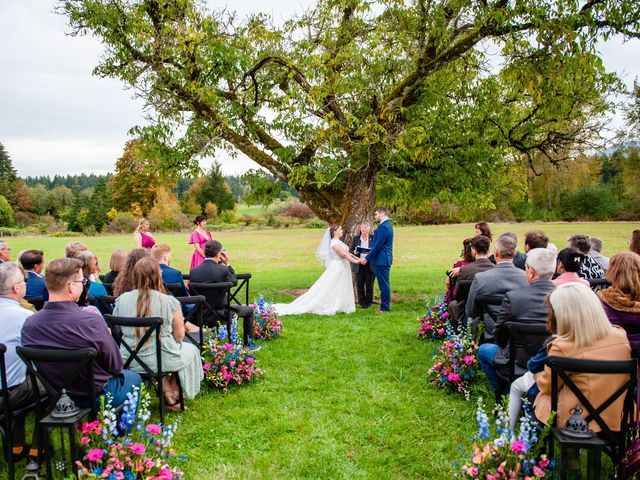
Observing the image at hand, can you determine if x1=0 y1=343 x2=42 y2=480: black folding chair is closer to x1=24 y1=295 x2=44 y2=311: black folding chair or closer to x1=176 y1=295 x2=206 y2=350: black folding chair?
x1=176 y1=295 x2=206 y2=350: black folding chair

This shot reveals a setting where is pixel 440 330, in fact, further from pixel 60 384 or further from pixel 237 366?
pixel 60 384

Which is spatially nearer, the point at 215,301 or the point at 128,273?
the point at 128,273

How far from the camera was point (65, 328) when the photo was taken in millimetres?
3910

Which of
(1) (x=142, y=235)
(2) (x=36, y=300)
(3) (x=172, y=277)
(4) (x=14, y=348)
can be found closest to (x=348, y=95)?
(1) (x=142, y=235)

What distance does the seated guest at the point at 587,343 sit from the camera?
134 inches

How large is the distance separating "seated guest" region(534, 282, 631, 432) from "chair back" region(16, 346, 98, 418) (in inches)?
134

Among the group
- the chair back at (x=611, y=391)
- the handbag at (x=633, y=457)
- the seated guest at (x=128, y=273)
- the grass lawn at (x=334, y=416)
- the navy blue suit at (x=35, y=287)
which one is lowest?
the grass lawn at (x=334, y=416)

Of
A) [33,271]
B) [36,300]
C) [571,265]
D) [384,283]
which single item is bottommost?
[384,283]

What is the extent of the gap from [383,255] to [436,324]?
2.81 m

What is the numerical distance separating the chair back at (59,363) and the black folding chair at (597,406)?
3.31 meters

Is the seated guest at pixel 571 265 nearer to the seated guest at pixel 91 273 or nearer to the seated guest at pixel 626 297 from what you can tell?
the seated guest at pixel 626 297

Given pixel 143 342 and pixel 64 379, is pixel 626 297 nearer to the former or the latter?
pixel 143 342

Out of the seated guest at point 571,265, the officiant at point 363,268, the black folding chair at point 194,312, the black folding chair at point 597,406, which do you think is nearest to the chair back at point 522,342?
the seated guest at point 571,265

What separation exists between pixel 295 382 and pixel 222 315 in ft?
5.04
